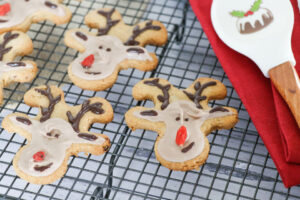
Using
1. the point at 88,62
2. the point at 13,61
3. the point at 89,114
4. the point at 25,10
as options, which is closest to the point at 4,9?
the point at 25,10

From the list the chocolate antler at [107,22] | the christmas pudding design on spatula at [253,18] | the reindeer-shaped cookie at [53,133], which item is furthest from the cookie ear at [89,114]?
the christmas pudding design on spatula at [253,18]

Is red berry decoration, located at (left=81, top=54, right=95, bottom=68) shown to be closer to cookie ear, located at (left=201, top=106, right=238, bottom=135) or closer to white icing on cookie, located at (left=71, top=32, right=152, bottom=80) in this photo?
white icing on cookie, located at (left=71, top=32, right=152, bottom=80)

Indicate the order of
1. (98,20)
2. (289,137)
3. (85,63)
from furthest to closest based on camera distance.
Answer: (98,20)
(85,63)
(289,137)

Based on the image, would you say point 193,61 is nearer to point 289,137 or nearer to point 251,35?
point 251,35

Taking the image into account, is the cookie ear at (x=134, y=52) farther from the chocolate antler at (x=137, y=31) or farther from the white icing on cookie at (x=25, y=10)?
the white icing on cookie at (x=25, y=10)

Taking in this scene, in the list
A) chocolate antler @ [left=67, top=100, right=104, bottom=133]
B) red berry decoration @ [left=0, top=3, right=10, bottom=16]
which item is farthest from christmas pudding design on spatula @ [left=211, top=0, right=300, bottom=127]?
red berry decoration @ [left=0, top=3, right=10, bottom=16]

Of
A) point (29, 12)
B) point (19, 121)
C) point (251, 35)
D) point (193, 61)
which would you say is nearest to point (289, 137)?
point (251, 35)

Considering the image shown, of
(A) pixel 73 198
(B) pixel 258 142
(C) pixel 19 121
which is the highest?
(C) pixel 19 121

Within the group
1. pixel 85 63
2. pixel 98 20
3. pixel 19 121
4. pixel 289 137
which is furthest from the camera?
pixel 98 20
